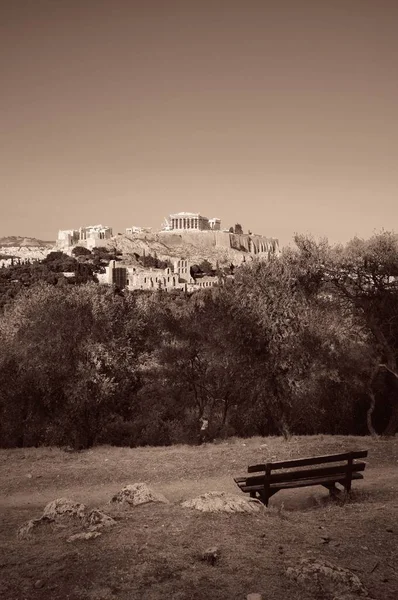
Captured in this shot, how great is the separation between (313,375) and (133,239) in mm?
161544

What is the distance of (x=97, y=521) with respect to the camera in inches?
340

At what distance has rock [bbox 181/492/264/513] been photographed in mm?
9016

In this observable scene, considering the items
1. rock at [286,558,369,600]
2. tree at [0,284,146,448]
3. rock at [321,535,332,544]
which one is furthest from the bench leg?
tree at [0,284,146,448]

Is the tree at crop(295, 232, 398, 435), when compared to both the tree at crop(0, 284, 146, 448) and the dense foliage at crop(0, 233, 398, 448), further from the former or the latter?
the tree at crop(0, 284, 146, 448)

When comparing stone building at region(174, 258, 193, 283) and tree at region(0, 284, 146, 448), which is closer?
tree at region(0, 284, 146, 448)

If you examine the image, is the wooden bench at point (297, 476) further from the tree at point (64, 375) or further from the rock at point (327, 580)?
the tree at point (64, 375)

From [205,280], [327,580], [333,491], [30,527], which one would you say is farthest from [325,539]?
[205,280]

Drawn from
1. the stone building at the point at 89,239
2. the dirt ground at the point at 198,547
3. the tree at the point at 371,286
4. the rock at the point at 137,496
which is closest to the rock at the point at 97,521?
the dirt ground at the point at 198,547

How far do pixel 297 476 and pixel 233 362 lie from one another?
1052cm

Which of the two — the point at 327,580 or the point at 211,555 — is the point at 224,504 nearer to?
the point at 211,555

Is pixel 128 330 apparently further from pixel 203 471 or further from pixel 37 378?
pixel 203 471

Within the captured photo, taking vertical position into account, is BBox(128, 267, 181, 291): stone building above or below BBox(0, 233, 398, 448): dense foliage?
above

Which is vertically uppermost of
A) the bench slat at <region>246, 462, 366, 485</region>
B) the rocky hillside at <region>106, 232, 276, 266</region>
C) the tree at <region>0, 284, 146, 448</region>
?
the rocky hillside at <region>106, 232, 276, 266</region>

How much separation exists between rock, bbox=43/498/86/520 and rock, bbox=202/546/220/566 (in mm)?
2968
